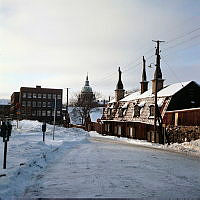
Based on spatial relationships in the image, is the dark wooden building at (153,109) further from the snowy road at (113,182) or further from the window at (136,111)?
the snowy road at (113,182)

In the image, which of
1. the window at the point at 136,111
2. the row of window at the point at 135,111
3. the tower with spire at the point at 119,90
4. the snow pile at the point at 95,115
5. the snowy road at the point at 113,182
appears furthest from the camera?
the snow pile at the point at 95,115

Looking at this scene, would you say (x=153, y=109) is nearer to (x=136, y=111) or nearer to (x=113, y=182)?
(x=136, y=111)

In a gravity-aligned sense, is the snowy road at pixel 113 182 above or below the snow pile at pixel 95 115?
below

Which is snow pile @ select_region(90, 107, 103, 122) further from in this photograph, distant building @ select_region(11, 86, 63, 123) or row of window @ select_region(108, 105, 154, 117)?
row of window @ select_region(108, 105, 154, 117)

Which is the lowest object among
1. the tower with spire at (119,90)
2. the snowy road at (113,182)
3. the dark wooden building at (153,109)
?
the snowy road at (113,182)

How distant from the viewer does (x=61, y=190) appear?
8.27m

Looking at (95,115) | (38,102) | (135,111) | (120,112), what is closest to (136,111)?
(135,111)

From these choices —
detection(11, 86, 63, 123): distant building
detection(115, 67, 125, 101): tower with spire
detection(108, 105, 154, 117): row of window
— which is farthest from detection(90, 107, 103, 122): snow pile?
detection(108, 105, 154, 117): row of window

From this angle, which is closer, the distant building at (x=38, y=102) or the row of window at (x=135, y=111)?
the row of window at (x=135, y=111)

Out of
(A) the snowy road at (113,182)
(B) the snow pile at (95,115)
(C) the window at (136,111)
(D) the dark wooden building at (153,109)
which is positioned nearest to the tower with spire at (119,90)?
(D) the dark wooden building at (153,109)

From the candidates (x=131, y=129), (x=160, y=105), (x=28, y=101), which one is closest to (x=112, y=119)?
(x=131, y=129)

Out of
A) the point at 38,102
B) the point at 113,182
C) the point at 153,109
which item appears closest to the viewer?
the point at 113,182

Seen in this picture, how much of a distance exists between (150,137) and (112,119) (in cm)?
1718

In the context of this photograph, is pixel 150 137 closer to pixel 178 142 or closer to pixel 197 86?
pixel 178 142
